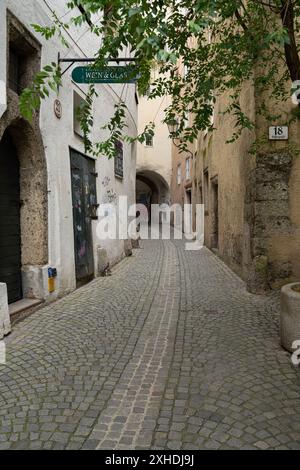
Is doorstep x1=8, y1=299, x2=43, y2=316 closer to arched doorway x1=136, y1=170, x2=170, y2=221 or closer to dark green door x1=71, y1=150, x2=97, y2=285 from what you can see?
dark green door x1=71, y1=150, x2=97, y2=285

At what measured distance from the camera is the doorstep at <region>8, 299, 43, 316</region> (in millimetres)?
4691

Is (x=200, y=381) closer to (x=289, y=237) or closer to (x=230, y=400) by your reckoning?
(x=230, y=400)

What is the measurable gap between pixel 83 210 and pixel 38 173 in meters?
2.02

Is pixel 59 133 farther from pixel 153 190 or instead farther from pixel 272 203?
pixel 153 190

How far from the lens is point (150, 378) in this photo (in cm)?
322

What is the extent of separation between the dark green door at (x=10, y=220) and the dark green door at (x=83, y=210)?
1.57 m

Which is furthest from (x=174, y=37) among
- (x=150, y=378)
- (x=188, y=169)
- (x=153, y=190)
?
(x=153, y=190)

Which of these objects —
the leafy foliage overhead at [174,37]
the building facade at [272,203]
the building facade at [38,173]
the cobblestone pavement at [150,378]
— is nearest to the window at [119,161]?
the building facade at [38,173]

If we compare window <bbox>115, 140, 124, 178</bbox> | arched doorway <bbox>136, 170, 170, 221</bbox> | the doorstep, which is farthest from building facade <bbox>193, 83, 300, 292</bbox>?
arched doorway <bbox>136, 170, 170, 221</bbox>

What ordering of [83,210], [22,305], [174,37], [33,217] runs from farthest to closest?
[83,210]
[33,217]
[22,305]
[174,37]

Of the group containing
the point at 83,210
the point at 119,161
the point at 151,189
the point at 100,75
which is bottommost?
the point at 83,210

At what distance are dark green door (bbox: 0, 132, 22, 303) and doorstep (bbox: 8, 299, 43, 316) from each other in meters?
0.12

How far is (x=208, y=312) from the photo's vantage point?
5148 mm

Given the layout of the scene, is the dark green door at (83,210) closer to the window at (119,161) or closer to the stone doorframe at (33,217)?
the stone doorframe at (33,217)
